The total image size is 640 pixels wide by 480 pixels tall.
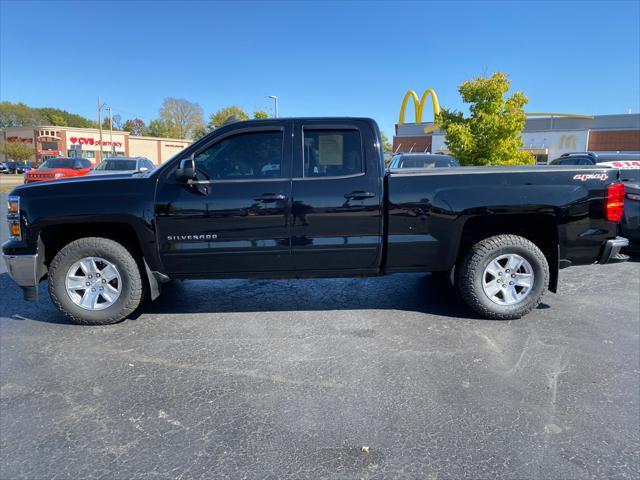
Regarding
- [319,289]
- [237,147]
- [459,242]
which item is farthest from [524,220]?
[237,147]

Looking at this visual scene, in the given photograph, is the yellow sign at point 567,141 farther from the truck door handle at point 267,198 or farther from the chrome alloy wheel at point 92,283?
the chrome alloy wheel at point 92,283

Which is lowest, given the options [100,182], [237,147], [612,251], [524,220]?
[612,251]

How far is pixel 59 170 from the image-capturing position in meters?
16.7

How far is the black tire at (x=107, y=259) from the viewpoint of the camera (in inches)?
162

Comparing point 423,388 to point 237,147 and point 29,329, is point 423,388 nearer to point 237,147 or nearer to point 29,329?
point 237,147

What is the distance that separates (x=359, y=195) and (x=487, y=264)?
1493 mm

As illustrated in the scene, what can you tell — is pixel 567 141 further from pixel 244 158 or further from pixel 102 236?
pixel 102 236

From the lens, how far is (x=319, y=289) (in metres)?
5.49

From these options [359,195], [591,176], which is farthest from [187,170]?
[591,176]

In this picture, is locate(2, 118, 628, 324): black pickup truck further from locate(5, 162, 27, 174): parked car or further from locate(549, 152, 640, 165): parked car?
locate(5, 162, 27, 174): parked car

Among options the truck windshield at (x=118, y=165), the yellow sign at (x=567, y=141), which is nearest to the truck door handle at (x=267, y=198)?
the truck windshield at (x=118, y=165)

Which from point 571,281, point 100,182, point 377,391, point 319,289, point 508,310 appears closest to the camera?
point 377,391

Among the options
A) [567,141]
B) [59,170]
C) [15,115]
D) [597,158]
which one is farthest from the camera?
[15,115]

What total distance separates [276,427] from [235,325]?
1.74 metres
